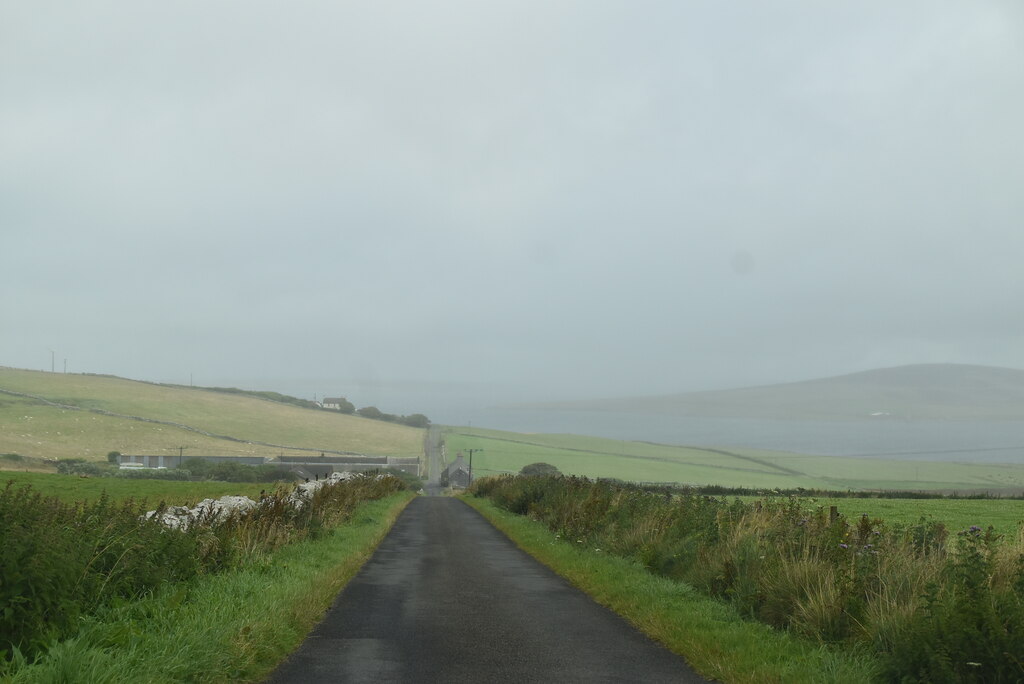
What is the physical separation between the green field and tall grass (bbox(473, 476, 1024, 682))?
10999 cm

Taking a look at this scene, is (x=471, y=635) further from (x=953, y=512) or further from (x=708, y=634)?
(x=953, y=512)

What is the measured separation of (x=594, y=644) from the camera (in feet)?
34.1

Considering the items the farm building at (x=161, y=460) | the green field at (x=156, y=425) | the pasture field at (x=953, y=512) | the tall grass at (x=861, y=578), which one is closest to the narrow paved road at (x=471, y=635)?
the tall grass at (x=861, y=578)

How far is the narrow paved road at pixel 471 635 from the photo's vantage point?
8797 millimetres

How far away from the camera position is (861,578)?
1060 centimetres

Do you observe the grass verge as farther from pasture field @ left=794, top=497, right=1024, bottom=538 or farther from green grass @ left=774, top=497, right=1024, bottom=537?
green grass @ left=774, top=497, right=1024, bottom=537

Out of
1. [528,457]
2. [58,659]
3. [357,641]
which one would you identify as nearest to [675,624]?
[357,641]

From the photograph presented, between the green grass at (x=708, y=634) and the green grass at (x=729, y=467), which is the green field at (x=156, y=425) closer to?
the green grass at (x=729, y=467)

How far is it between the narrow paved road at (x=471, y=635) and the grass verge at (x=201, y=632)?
1.04ft

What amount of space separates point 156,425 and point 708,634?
14901 cm

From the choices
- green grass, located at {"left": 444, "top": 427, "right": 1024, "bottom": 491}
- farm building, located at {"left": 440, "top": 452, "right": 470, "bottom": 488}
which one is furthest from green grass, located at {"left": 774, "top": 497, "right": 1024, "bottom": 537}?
farm building, located at {"left": 440, "top": 452, "right": 470, "bottom": 488}

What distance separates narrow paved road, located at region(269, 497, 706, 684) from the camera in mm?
8797

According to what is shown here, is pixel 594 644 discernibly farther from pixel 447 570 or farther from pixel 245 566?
pixel 447 570

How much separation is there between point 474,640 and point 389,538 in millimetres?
15962
